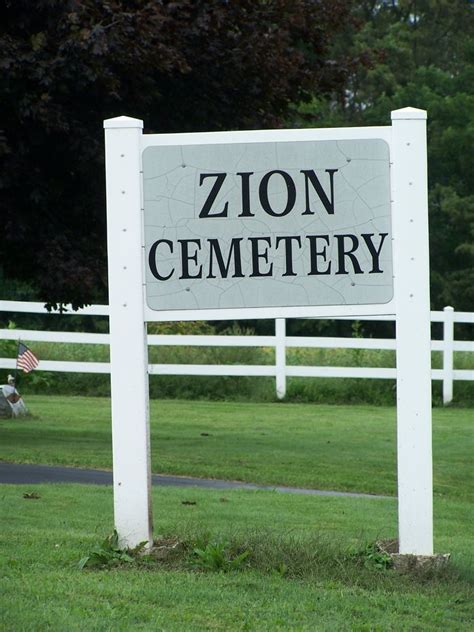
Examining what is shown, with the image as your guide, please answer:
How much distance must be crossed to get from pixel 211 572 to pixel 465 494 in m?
6.04

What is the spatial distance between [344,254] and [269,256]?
1.34 feet

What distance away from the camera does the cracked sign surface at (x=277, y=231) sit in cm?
720

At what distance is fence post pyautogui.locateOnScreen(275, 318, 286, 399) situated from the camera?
2128cm

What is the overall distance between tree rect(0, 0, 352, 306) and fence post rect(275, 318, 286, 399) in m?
6.49

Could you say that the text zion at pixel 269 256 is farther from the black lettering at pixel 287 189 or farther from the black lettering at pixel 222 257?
the black lettering at pixel 287 189

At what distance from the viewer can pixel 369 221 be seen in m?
7.23

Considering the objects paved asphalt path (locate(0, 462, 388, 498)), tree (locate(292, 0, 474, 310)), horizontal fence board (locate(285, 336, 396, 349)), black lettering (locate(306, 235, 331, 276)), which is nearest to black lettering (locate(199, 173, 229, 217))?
black lettering (locate(306, 235, 331, 276))

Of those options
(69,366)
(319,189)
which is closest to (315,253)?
(319,189)

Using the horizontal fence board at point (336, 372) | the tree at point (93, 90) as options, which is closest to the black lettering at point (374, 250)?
the tree at point (93, 90)

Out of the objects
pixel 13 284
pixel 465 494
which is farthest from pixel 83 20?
pixel 13 284

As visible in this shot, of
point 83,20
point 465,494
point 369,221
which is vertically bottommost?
point 465,494

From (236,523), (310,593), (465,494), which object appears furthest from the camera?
(465,494)

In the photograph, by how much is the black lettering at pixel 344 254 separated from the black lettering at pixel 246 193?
50 centimetres

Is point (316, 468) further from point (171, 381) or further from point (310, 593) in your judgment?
point (171, 381)
